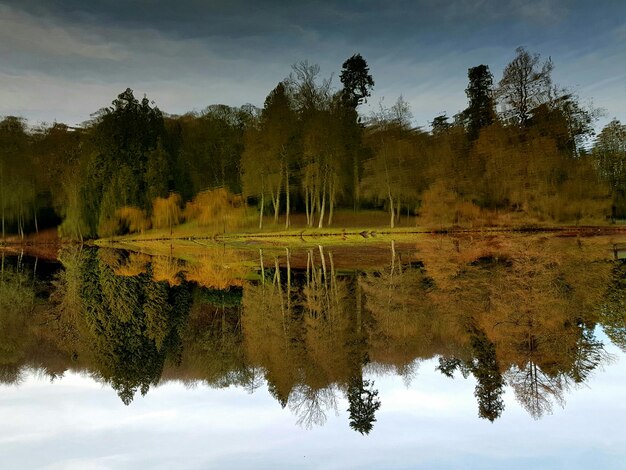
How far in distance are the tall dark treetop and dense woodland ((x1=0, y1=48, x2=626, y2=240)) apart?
0.70 feet

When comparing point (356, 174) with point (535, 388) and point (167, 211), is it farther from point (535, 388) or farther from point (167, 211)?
point (535, 388)

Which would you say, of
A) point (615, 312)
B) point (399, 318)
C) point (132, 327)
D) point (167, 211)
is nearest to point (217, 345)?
point (132, 327)

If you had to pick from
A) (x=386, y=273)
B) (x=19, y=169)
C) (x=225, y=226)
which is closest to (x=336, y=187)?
(x=225, y=226)

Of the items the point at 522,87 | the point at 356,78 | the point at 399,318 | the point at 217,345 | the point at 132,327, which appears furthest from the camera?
→ the point at 356,78

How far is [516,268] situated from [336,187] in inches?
1387

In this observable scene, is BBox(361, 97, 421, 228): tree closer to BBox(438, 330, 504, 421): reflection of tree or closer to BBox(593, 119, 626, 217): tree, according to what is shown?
BBox(593, 119, 626, 217): tree

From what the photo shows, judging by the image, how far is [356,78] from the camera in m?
80.0

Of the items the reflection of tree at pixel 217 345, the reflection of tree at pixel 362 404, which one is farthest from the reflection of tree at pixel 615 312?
the reflection of tree at pixel 217 345

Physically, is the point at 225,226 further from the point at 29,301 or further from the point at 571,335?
Answer: the point at 571,335

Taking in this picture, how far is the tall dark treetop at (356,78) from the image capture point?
79.6 metres

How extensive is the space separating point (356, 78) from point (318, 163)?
31296mm

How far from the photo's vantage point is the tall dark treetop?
79562 mm

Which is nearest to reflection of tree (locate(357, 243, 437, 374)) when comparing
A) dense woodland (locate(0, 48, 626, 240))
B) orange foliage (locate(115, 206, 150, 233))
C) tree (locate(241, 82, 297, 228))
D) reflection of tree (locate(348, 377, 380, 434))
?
reflection of tree (locate(348, 377, 380, 434))

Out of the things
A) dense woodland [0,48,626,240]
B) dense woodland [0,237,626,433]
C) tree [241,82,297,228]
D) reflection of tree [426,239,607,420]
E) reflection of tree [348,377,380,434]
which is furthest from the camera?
tree [241,82,297,228]
